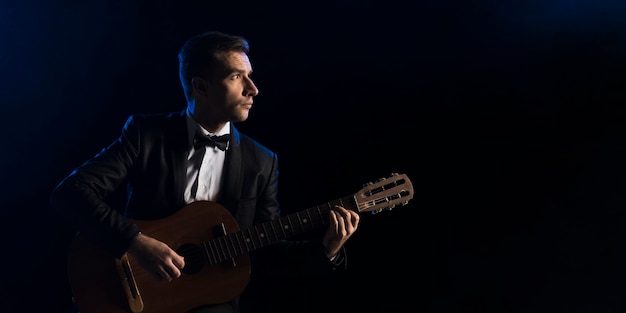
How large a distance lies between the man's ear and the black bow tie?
21 cm

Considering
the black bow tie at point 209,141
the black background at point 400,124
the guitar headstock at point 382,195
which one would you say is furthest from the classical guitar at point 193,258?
the black background at point 400,124

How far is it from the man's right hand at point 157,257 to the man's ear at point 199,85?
692mm

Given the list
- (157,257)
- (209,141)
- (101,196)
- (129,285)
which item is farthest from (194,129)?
(129,285)

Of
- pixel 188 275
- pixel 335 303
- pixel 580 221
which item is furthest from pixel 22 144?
pixel 580 221

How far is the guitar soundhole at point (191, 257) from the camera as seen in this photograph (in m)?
2.27

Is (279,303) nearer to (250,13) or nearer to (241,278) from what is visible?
(241,278)

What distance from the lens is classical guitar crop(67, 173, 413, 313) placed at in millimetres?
2176

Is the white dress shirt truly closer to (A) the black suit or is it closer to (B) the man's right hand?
(A) the black suit

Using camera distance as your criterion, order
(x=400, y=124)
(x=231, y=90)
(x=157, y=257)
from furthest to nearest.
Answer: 1. (x=400, y=124)
2. (x=231, y=90)
3. (x=157, y=257)

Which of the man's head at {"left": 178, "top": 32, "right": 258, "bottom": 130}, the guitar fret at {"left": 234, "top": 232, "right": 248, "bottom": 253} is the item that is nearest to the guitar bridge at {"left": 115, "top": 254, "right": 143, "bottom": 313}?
the guitar fret at {"left": 234, "top": 232, "right": 248, "bottom": 253}

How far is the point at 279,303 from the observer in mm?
2965

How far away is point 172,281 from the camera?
2236mm

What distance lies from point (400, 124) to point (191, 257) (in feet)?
4.25

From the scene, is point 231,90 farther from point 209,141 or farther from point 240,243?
point 240,243
